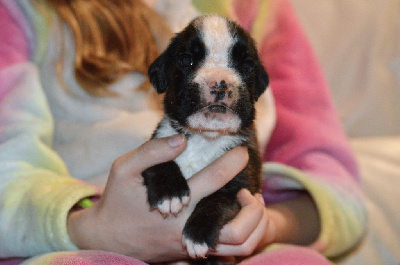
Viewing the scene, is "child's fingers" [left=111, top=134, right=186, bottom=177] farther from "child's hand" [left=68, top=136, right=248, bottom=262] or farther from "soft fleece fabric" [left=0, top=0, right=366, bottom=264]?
"soft fleece fabric" [left=0, top=0, right=366, bottom=264]

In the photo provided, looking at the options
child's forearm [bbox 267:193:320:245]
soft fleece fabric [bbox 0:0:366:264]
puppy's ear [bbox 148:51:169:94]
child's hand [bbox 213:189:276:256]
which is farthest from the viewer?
child's forearm [bbox 267:193:320:245]

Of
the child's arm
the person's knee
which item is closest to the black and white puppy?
the person's knee

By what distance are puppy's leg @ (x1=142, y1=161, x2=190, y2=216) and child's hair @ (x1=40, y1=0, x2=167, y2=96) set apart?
80cm

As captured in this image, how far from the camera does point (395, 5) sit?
3119 mm

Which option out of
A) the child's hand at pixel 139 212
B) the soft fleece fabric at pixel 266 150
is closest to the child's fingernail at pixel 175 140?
the child's hand at pixel 139 212

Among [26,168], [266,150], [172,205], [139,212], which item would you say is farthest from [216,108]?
[266,150]

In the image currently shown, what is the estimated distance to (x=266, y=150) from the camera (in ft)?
7.82

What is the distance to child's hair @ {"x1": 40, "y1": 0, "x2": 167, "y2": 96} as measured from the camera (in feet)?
7.00

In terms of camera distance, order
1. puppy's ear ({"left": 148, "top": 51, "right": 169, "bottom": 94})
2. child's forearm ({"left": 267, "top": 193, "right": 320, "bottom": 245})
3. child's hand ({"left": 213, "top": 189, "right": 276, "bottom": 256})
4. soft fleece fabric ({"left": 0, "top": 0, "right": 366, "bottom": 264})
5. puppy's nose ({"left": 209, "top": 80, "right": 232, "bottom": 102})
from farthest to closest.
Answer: child's forearm ({"left": 267, "top": 193, "right": 320, "bottom": 245}) < soft fleece fabric ({"left": 0, "top": 0, "right": 366, "bottom": 264}) < puppy's ear ({"left": 148, "top": 51, "right": 169, "bottom": 94}) < child's hand ({"left": 213, "top": 189, "right": 276, "bottom": 256}) < puppy's nose ({"left": 209, "top": 80, "right": 232, "bottom": 102})

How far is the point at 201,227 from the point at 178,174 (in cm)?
20

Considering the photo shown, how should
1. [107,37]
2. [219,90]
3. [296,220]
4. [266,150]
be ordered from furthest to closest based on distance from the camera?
[266,150] → [107,37] → [296,220] → [219,90]

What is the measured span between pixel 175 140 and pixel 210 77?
0.26 m

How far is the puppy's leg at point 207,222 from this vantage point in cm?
136

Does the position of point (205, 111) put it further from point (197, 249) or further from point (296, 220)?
point (296, 220)
